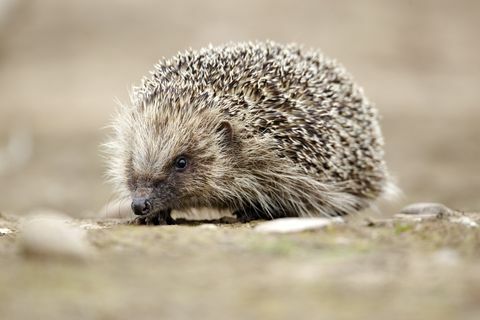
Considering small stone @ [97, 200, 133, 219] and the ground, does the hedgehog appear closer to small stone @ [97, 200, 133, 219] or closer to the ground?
small stone @ [97, 200, 133, 219]

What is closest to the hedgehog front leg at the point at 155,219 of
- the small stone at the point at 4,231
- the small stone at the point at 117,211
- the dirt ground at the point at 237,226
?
the dirt ground at the point at 237,226

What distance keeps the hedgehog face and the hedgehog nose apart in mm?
72

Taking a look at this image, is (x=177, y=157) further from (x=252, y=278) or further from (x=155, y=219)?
(x=252, y=278)

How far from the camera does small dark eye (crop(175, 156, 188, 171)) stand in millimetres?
5449

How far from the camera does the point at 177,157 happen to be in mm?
5441

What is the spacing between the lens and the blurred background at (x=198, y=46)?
10203 mm

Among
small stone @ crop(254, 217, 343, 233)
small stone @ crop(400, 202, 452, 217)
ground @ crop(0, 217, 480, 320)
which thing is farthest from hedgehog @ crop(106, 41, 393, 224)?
ground @ crop(0, 217, 480, 320)

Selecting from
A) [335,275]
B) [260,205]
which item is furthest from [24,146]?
[335,275]

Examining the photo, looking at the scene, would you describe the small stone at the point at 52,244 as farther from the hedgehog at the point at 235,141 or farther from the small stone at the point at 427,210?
the small stone at the point at 427,210

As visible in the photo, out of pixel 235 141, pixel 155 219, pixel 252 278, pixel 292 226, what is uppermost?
pixel 235 141

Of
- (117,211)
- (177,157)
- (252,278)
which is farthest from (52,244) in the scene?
(117,211)

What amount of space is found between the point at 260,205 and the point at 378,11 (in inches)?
518

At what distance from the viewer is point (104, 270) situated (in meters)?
3.34

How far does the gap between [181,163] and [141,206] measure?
1.63ft
